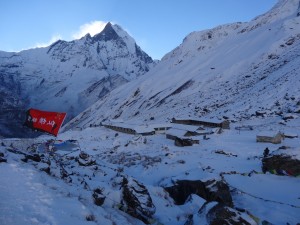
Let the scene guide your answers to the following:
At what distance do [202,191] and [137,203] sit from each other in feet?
14.2

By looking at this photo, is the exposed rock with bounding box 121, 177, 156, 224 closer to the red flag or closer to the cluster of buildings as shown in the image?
the red flag

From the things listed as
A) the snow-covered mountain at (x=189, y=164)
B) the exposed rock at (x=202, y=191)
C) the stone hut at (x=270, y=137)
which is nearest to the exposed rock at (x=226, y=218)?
the snow-covered mountain at (x=189, y=164)

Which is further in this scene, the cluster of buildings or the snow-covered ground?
the cluster of buildings

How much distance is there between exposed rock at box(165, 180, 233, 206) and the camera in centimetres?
1532

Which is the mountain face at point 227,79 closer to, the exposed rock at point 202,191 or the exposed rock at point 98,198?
the exposed rock at point 202,191

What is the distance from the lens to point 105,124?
3233 inches

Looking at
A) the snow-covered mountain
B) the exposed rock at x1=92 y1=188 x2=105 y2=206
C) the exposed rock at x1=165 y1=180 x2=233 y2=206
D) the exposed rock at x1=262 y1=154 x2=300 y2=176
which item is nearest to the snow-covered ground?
the snow-covered mountain

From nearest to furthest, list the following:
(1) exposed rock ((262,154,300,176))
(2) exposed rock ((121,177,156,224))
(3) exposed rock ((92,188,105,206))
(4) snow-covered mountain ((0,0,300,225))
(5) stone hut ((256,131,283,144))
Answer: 1. (4) snow-covered mountain ((0,0,300,225))
2. (3) exposed rock ((92,188,105,206))
3. (2) exposed rock ((121,177,156,224))
4. (1) exposed rock ((262,154,300,176))
5. (5) stone hut ((256,131,283,144))

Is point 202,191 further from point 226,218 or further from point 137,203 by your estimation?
point 226,218

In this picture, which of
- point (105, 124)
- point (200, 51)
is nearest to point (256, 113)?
point (105, 124)

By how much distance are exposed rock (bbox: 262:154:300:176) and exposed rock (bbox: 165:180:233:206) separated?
24.1 ft

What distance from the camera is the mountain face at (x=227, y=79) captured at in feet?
246

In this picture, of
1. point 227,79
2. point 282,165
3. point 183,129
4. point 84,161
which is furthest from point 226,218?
point 227,79

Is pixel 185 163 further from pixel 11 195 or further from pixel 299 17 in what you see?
pixel 299 17
